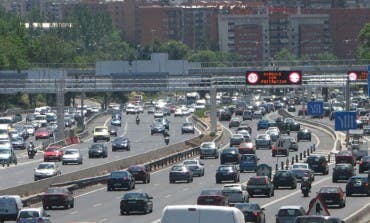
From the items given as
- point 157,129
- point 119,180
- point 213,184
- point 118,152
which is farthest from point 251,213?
point 157,129

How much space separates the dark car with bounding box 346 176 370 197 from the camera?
66.3 m

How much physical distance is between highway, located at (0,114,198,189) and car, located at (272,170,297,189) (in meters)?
11.6

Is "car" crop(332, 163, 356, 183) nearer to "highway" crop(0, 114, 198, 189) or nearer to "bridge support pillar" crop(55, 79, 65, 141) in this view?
"highway" crop(0, 114, 198, 189)

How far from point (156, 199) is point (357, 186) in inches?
332

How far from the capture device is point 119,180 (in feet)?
232

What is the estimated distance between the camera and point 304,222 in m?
35.2

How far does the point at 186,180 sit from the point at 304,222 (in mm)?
42649

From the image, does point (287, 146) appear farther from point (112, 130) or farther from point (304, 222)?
point (304, 222)

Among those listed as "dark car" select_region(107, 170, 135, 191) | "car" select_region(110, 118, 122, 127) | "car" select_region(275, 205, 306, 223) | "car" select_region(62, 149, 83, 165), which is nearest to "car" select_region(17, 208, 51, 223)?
"car" select_region(275, 205, 306, 223)

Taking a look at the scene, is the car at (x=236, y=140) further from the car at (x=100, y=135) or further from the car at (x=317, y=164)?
the car at (x=317, y=164)

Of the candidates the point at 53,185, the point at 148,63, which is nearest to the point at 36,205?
the point at 53,185

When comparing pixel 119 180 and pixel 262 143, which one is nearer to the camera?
pixel 119 180

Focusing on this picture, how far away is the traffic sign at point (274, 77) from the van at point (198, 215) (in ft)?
185

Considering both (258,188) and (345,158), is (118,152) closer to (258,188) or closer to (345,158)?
(345,158)
